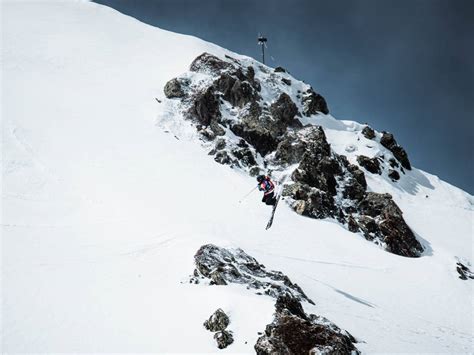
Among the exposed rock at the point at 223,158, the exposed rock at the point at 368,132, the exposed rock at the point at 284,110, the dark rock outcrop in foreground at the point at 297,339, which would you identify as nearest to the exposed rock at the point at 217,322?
the dark rock outcrop in foreground at the point at 297,339

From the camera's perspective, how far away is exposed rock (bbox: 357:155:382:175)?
4788 centimetres

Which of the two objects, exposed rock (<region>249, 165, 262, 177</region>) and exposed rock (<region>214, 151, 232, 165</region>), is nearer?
exposed rock (<region>214, 151, 232, 165</region>)

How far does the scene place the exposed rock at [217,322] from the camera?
11680 mm

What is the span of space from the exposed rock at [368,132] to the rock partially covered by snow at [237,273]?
42387 millimetres

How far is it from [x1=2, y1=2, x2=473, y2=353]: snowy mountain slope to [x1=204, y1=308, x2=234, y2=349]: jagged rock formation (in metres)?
0.24

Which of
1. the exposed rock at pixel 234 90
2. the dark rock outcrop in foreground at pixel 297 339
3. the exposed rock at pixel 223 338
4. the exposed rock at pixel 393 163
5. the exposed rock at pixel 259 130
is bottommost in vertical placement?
the exposed rock at pixel 223 338

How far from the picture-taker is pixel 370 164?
48219mm

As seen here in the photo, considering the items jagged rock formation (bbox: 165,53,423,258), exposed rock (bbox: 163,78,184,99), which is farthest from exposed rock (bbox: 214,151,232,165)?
exposed rock (bbox: 163,78,184,99)

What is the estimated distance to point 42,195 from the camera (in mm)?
23703

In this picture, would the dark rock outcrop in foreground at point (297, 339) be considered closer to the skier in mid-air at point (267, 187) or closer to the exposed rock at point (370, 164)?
the skier in mid-air at point (267, 187)

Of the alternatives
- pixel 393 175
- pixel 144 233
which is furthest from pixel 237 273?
pixel 393 175

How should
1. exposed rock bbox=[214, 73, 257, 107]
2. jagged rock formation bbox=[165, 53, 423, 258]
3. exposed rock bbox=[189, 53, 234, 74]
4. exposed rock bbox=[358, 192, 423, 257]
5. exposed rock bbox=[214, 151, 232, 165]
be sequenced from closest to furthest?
exposed rock bbox=[358, 192, 423, 257] < jagged rock formation bbox=[165, 53, 423, 258] < exposed rock bbox=[214, 151, 232, 165] < exposed rock bbox=[214, 73, 257, 107] < exposed rock bbox=[189, 53, 234, 74]

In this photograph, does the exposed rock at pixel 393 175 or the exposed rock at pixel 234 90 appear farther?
the exposed rock at pixel 393 175

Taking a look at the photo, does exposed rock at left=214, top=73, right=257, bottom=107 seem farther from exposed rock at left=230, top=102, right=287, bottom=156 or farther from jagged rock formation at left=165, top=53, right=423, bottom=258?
exposed rock at left=230, top=102, right=287, bottom=156
